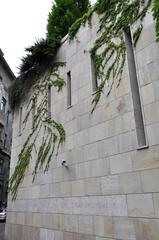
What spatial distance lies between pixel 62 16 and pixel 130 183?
35.1ft

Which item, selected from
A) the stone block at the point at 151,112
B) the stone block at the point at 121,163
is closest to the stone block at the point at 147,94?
the stone block at the point at 151,112

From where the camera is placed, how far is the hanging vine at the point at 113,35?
6562 mm

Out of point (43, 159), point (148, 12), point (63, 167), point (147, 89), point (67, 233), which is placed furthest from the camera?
point (43, 159)

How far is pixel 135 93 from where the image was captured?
613 centimetres

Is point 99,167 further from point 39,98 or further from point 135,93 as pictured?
point 39,98

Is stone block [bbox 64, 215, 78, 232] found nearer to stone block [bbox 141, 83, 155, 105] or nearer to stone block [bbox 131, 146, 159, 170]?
stone block [bbox 131, 146, 159, 170]

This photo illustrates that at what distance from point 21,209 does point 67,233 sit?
3.49m

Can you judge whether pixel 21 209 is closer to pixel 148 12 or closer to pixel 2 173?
pixel 148 12

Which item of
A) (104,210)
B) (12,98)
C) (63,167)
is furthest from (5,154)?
(104,210)

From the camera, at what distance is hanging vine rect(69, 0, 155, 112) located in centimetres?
656

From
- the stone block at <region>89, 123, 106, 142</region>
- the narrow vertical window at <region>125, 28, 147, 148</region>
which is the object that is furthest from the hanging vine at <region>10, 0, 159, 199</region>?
the stone block at <region>89, 123, 106, 142</region>

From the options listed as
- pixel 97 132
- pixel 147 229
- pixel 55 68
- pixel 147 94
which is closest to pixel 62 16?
pixel 55 68

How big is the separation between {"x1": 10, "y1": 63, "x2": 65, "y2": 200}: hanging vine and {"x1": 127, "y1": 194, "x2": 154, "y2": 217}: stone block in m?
3.56

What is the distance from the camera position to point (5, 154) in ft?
102
